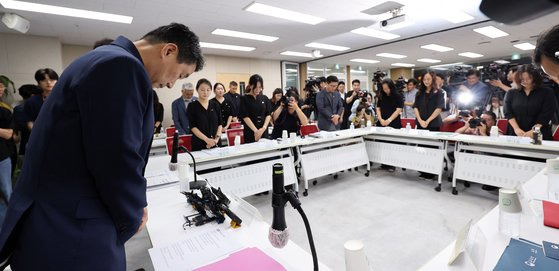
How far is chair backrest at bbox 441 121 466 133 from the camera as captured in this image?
12.2 ft

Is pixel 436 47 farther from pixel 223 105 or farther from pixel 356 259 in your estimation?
pixel 356 259

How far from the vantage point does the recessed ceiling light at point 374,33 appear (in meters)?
6.14

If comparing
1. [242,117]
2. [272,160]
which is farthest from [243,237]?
[242,117]

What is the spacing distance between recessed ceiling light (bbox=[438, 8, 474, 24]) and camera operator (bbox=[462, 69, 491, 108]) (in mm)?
1652

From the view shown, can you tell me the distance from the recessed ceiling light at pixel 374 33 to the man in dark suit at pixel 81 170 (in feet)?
20.3

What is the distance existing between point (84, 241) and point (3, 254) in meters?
0.23

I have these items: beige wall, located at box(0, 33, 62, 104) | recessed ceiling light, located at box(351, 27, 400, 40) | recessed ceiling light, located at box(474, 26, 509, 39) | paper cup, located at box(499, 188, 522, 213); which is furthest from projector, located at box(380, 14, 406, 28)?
beige wall, located at box(0, 33, 62, 104)

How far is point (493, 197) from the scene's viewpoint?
3.07 meters

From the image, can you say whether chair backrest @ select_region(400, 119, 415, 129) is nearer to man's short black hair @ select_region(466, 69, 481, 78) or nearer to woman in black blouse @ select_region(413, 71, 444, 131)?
woman in black blouse @ select_region(413, 71, 444, 131)

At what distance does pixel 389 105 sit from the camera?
172 inches

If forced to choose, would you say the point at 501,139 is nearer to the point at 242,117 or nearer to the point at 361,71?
the point at 242,117

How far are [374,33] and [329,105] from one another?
3.33 metres

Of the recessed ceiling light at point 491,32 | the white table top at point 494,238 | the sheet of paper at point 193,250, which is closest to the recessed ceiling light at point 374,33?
the recessed ceiling light at point 491,32

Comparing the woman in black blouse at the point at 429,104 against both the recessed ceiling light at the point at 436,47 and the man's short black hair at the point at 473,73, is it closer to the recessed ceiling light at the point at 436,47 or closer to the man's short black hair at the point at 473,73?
the man's short black hair at the point at 473,73
